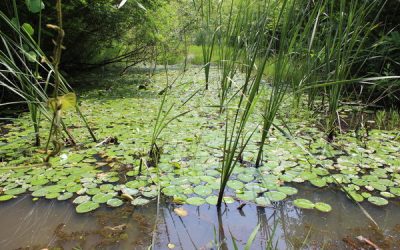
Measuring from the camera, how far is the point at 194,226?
4.02ft

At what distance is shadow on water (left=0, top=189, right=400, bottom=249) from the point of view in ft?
3.71

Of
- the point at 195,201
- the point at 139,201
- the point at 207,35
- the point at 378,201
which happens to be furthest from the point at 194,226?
the point at 207,35

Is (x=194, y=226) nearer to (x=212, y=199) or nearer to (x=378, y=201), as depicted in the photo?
(x=212, y=199)

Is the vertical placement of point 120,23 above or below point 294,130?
above

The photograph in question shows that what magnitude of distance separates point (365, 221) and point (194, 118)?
1.46 meters

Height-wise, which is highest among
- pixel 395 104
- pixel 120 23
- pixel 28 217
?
pixel 120 23

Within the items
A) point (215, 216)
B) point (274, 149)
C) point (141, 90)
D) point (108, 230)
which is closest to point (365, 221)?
point (215, 216)

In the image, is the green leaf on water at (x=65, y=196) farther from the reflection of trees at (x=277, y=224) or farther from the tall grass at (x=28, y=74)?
the reflection of trees at (x=277, y=224)

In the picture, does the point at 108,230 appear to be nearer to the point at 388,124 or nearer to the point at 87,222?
the point at 87,222

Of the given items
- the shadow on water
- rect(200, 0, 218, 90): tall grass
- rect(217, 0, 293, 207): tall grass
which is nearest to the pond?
the shadow on water

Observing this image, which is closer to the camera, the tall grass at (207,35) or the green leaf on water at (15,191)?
the green leaf on water at (15,191)

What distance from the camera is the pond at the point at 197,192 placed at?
1.17 metres

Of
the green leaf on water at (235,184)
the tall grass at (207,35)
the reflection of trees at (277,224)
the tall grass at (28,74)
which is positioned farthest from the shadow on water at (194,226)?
the tall grass at (207,35)

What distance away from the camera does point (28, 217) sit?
1301 millimetres
